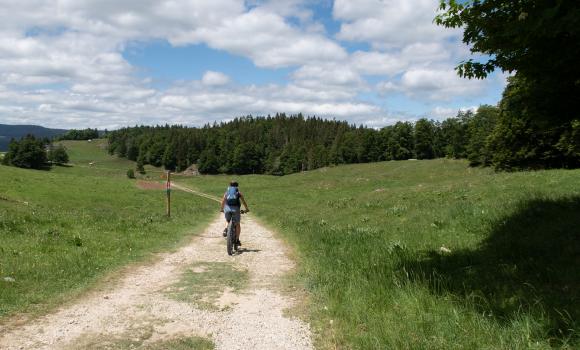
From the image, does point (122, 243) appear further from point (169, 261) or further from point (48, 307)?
point (48, 307)

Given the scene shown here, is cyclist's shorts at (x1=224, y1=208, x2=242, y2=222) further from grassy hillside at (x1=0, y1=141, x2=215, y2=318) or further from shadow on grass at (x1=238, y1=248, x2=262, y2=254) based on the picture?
grassy hillside at (x1=0, y1=141, x2=215, y2=318)

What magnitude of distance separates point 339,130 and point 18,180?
144 m

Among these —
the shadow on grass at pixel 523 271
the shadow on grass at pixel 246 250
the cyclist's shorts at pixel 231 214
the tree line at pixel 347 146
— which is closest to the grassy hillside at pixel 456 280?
the shadow on grass at pixel 523 271

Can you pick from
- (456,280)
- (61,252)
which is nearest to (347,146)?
(61,252)

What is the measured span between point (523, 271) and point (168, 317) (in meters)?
6.49

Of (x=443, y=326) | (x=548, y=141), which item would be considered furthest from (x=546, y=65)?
(x=548, y=141)

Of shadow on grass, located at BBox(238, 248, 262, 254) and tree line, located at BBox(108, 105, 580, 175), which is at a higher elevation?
tree line, located at BBox(108, 105, 580, 175)

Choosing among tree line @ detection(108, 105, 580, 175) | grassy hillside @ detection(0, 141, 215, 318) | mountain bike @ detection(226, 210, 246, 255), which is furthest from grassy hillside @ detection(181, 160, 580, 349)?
tree line @ detection(108, 105, 580, 175)

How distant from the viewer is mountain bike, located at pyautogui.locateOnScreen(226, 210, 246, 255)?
1380 centimetres

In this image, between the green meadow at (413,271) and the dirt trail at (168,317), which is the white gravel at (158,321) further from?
the green meadow at (413,271)

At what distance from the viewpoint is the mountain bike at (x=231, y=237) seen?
13.8 meters

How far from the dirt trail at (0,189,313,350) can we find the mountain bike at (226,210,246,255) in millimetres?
2845

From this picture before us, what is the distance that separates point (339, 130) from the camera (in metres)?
179

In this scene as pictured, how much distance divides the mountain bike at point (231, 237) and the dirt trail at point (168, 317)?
285 cm
